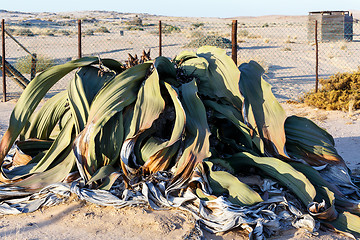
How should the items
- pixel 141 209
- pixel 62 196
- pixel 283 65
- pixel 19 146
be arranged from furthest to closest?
1. pixel 283 65
2. pixel 19 146
3. pixel 62 196
4. pixel 141 209

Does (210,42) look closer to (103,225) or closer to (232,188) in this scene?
(232,188)

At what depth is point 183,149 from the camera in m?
3.54

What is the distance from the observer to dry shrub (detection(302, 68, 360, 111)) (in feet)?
26.6

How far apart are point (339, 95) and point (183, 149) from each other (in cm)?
572

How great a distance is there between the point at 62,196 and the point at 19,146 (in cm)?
79

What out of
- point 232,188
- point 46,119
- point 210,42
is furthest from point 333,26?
point 232,188

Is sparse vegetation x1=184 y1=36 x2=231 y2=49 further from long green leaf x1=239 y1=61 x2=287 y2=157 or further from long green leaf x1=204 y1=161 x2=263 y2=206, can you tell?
long green leaf x1=204 y1=161 x2=263 y2=206

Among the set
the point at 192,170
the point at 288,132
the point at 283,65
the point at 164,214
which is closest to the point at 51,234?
the point at 164,214

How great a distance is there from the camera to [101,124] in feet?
11.3

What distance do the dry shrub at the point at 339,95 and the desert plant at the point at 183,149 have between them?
433 centimetres

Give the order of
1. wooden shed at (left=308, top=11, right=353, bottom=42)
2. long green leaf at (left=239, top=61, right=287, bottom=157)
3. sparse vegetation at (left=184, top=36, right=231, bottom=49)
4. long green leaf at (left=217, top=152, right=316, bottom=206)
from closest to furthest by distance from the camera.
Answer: long green leaf at (left=217, top=152, right=316, bottom=206), long green leaf at (left=239, top=61, right=287, bottom=157), sparse vegetation at (left=184, top=36, right=231, bottom=49), wooden shed at (left=308, top=11, right=353, bottom=42)

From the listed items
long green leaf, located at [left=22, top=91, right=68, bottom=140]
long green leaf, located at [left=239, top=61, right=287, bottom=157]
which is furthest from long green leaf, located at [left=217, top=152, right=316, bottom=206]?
long green leaf, located at [left=22, top=91, right=68, bottom=140]

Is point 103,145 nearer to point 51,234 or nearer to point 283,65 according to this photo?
point 51,234

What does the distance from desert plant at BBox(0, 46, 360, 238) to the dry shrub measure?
14.2ft
